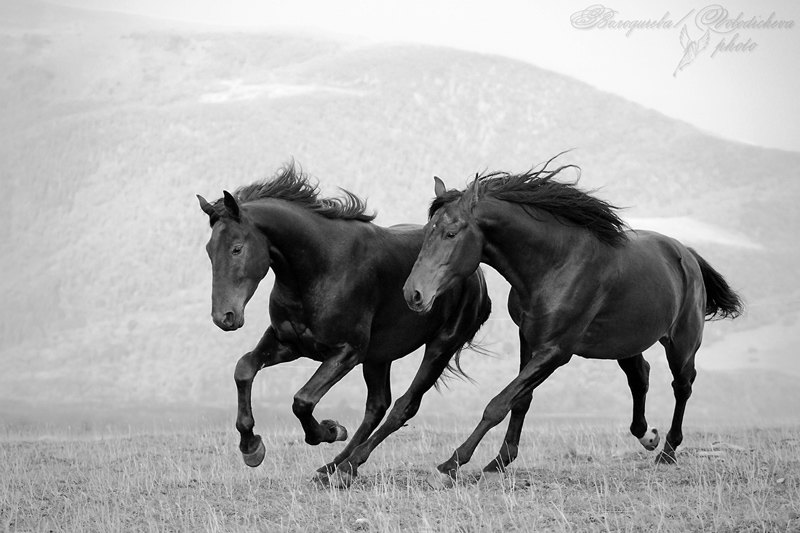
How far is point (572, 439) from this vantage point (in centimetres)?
1336

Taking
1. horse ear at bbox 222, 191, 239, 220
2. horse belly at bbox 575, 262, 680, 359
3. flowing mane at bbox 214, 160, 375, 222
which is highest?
flowing mane at bbox 214, 160, 375, 222

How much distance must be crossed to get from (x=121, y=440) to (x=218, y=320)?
6987 mm

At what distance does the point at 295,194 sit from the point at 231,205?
0.94m

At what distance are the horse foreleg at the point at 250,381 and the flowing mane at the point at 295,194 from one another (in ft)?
3.27

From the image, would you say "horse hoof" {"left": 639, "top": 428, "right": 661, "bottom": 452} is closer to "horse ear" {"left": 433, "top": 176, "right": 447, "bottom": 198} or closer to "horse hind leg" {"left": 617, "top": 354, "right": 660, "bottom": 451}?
"horse hind leg" {"left": 617, "top": 354, "right": 660, "bottom": 451}

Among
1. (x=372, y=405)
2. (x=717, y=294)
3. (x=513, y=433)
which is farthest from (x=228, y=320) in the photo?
(x=717, y=294)

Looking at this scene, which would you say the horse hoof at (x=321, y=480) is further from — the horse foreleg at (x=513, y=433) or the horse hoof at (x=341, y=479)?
the horse foreleg at (x=513, y=433)

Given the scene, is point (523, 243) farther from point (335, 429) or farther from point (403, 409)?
point (335, 429)

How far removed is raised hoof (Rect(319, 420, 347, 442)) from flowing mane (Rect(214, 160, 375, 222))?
5.24 feet

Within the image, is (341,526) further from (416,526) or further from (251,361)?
(251,361)

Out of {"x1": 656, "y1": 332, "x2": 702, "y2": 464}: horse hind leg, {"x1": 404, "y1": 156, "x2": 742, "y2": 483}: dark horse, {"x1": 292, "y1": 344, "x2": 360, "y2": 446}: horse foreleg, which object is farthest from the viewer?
{"x1": 656, "y1": 332, "x2": 702, "y2": 464}: horse hind leg

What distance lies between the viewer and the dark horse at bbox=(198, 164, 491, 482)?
25.3 feet

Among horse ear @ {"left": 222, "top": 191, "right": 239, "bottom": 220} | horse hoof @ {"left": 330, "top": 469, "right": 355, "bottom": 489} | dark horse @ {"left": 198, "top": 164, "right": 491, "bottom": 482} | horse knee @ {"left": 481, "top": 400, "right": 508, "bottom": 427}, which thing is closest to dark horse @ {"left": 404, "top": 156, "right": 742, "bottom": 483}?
horse knee @ {"left": 481, "top": 400, "right": 508, "bottom": 427}

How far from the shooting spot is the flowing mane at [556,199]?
8320 mm
